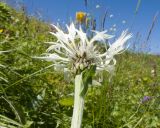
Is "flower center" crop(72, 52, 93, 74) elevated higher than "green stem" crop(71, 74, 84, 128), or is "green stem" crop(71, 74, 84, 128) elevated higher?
"flower center" crop(72, 52, 93, 74)

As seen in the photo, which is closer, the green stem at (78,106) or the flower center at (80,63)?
the green stem at (78,106)

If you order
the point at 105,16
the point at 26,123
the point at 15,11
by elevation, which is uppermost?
the point at 15,11

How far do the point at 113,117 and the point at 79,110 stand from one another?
3.06ft

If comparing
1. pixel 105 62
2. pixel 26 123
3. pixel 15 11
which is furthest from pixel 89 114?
pixel 15 11

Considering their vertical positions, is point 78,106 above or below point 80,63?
below

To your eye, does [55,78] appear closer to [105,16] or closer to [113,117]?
[105,16]

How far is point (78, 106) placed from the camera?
1.14 metres

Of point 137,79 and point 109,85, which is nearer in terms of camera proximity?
point 109,85

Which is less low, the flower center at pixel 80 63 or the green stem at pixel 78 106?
the flower center at pixel 80 63

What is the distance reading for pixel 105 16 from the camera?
90.4 inches

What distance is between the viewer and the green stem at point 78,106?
110 cm

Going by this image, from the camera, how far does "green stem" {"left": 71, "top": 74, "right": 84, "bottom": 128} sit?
110 centimetres

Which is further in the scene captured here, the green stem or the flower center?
the flower center

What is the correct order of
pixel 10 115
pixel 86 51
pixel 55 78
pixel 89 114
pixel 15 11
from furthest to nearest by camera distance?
pixel 15 11 < pixel 55 78 < pixel 89 114 < pixel 10 115 < pixel 86 51
